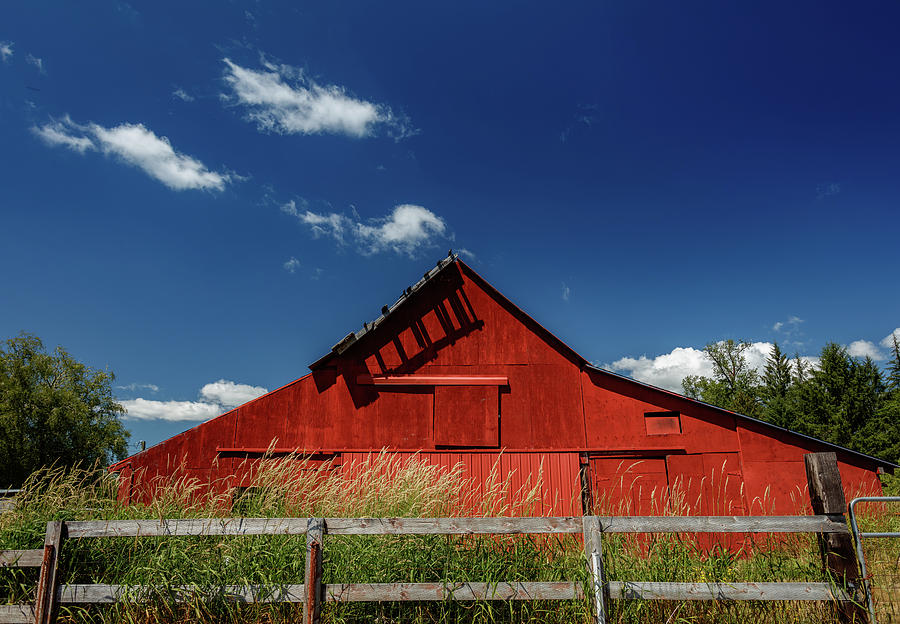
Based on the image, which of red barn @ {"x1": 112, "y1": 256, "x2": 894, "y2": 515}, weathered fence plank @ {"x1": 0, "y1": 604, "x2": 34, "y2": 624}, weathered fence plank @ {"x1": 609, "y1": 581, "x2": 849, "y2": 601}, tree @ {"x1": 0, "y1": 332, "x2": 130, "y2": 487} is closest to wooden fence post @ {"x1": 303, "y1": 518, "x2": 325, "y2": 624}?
weathered fence plank @ {"x1": 609, "y1": 581, "x2": 849, "y2": 601}

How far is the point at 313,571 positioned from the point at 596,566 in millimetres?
2601

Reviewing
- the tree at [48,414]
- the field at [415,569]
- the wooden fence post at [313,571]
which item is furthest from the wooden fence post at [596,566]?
the tree at [48,414]

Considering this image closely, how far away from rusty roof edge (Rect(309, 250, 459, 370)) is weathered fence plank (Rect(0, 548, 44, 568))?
9258 millimetres

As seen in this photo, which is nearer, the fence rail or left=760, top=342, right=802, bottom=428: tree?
the fence rail

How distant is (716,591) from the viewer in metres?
5.07

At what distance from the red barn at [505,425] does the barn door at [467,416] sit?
1.1 inches

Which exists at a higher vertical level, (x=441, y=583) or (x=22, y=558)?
(x=22, y=558)

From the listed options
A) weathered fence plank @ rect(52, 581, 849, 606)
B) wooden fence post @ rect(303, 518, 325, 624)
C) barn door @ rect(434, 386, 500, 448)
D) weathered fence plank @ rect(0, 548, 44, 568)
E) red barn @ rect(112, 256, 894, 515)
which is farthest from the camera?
barn door @ rect(434, 386, 500, 448)

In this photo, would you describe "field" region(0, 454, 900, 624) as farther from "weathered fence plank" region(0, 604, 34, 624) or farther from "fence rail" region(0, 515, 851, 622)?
"weathered fence plank" region(0, 604, 34, 624)

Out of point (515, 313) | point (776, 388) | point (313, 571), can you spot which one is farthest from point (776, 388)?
point (313, 571)

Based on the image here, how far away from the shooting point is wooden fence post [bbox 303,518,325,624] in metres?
4.89

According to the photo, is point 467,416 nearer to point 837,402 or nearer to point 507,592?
point 507,592

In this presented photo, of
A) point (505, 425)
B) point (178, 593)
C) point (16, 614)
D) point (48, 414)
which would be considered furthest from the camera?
point (48, 414)

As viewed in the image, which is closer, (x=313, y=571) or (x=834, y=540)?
(x=313, y=571)
